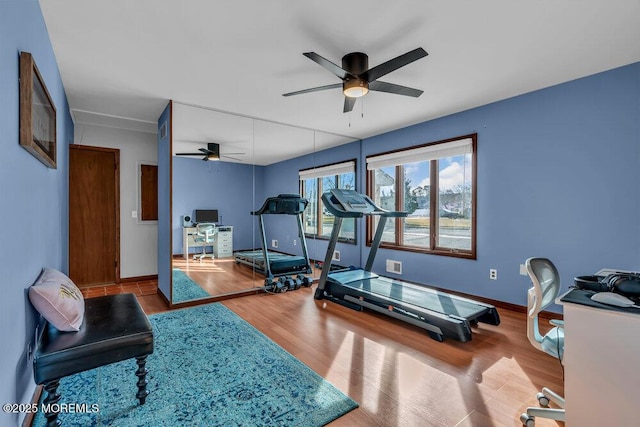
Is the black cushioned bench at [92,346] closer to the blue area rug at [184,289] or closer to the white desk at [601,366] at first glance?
the blue area rug at [184,289]

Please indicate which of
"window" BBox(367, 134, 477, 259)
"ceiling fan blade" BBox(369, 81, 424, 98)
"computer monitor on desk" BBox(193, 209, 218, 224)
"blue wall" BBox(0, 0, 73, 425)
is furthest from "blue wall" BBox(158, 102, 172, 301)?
"window" BBox(367, 134, 477, 259)

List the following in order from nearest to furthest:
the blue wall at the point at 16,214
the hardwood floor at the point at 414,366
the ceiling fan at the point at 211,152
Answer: the blue wall at the point at 16,214
the hardwood floor at the point at 414,366
the ceiling fan at the point at 211,152

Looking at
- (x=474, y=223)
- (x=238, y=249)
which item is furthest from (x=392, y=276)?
(x=238, y=249)

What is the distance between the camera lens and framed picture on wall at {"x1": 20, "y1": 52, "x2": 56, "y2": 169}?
59.0 inches

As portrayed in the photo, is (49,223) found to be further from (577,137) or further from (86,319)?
(577,137)

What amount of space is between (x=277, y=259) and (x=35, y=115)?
329 centimetres

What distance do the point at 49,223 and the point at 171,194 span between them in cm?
141

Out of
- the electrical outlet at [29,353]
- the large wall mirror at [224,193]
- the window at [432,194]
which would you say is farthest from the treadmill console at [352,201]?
the electrical outlet at [29,353]

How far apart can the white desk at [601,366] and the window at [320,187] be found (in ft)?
12.1

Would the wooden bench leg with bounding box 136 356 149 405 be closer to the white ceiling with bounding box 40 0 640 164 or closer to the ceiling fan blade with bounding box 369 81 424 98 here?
the white ceiling with bounding box 40 0 640 164

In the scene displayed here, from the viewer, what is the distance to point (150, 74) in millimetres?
3002

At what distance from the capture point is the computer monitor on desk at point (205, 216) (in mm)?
4055

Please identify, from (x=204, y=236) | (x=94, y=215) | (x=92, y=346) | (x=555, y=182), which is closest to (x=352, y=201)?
(x=204, y=236)

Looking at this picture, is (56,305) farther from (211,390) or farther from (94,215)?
(94,215)
